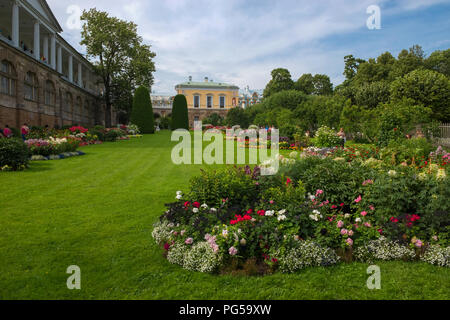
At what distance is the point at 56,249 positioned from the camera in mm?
3764

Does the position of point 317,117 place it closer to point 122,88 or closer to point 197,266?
point 197,266

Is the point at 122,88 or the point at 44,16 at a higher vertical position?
the point at 44,16

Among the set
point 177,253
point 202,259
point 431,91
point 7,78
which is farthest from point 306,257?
point 431,91

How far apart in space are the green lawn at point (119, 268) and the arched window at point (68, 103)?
945 inches

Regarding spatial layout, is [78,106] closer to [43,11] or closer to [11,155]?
[43,11]

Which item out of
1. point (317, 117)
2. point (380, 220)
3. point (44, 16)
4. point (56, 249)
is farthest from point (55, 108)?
point (380, 220)

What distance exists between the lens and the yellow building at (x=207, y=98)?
58938mm

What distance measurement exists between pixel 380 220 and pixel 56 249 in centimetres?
424

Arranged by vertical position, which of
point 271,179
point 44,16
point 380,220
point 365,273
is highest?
point 44,16

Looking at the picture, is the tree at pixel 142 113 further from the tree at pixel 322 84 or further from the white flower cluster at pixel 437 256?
the tree at pixel 322 84

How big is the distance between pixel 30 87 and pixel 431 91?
3238 cm

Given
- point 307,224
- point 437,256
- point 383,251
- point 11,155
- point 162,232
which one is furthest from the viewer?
point 11,155

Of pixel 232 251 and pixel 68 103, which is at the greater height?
pixel 68 103

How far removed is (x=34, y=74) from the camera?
20.4 meters
